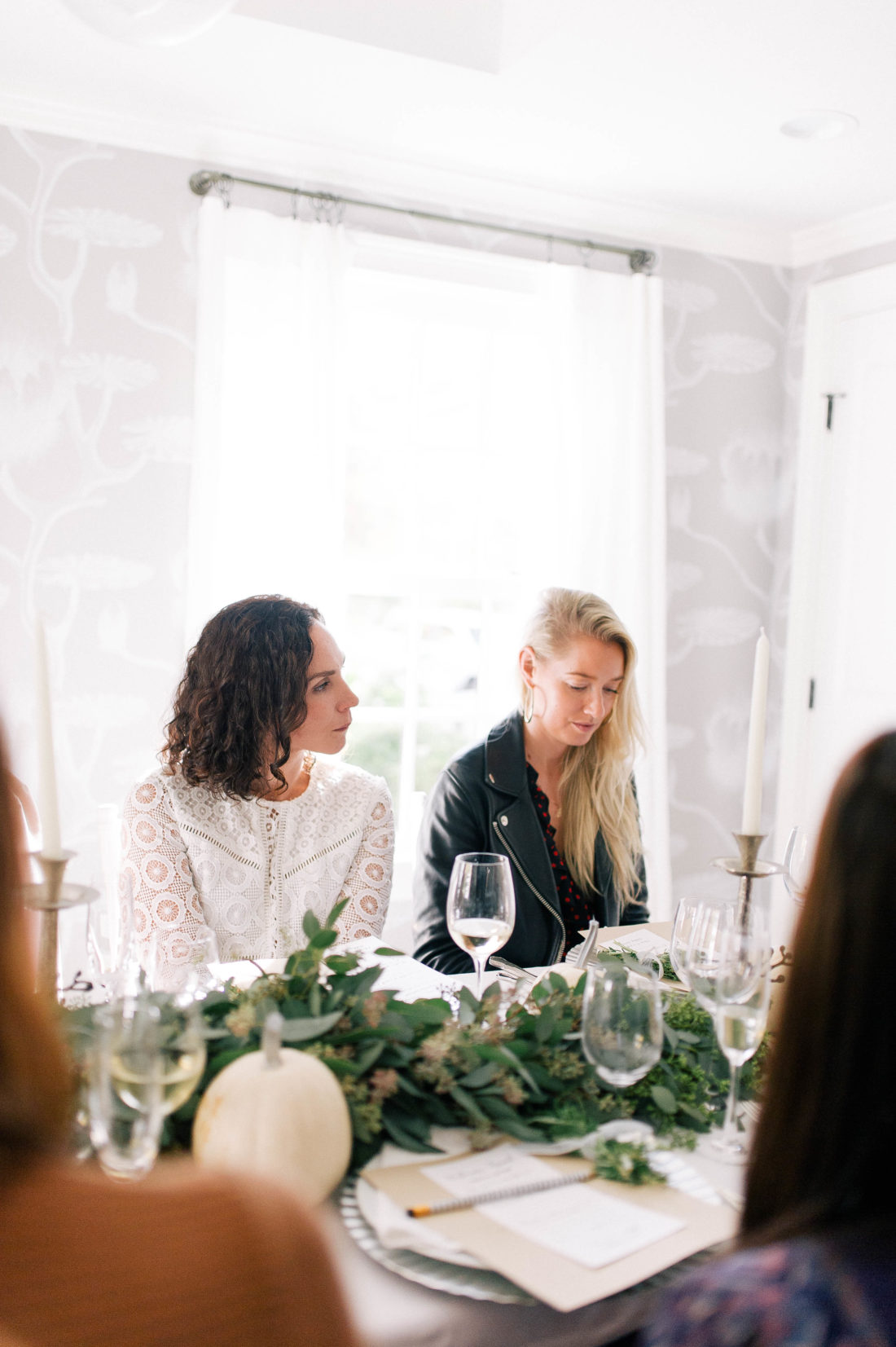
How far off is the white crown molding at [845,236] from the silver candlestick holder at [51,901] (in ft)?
11.0

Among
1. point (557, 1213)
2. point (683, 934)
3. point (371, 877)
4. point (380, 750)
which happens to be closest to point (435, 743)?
point (380, 750)

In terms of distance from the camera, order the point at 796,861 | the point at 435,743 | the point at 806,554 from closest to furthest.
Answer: the point at 796,861
the point at 435,743
the point at 806,554

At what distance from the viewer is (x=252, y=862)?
2.02 meters

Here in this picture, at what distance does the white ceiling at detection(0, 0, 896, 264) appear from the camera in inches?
95.8

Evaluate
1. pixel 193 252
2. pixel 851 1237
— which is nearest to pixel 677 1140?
pixel 851 1237

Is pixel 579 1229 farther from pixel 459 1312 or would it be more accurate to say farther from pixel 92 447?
pixel 92 447

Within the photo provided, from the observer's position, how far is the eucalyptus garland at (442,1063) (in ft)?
3.48

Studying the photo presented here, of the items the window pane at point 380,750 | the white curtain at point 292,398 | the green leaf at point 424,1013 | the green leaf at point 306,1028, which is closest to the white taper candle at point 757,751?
the green leaf at point 424,1013

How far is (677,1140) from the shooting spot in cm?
111

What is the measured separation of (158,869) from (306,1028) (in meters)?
0.92

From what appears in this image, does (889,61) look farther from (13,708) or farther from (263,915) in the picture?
(13,708)

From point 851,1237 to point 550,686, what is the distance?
1.80 meters

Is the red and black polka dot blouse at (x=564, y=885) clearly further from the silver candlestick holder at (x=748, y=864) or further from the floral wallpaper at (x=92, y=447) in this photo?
the floral wallpaper at (x=92, y=447)

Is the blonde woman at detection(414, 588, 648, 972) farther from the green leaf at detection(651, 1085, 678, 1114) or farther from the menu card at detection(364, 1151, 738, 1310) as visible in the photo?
the menu card at detection(364, 1151, 738, 1310)
